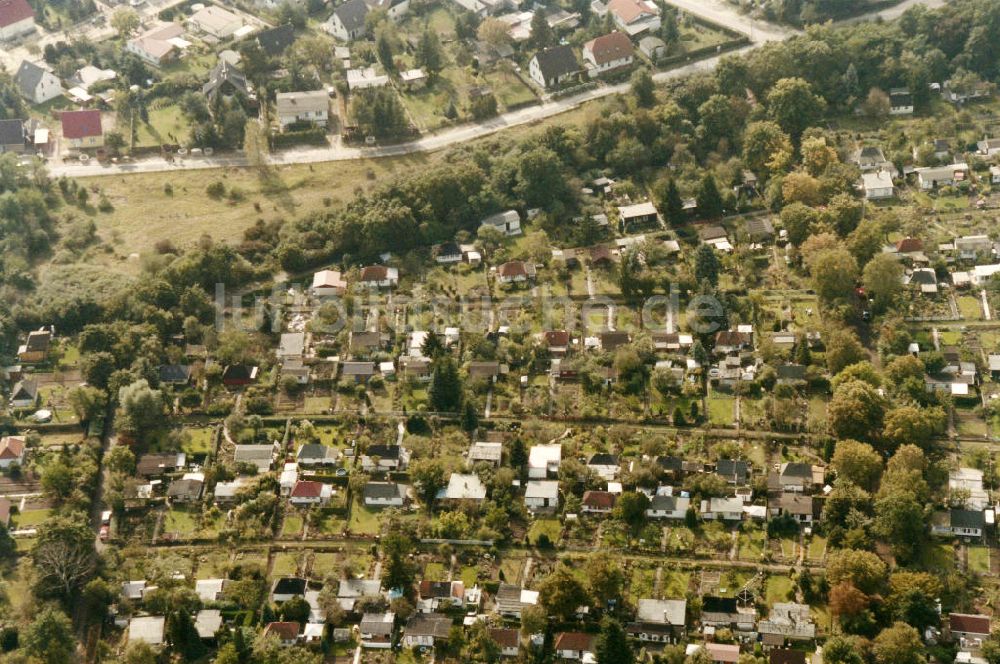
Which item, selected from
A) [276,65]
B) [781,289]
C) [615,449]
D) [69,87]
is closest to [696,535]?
[615,449]

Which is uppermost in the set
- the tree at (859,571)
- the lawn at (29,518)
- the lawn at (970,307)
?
the lawn at (970,307)

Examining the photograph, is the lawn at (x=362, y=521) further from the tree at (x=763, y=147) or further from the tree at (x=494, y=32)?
the tree at (x=494, y=32)

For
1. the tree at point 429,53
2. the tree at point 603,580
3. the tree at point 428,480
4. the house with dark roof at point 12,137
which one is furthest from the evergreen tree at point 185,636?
the tree at point 429,53

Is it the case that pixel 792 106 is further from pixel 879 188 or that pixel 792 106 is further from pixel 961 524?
pixel 961 524

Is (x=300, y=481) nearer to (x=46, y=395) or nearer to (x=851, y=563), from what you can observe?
(x=46, y=395)

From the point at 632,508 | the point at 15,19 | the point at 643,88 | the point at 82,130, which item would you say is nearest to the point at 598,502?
the point at 632,508

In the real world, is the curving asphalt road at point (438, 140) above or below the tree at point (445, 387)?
above
